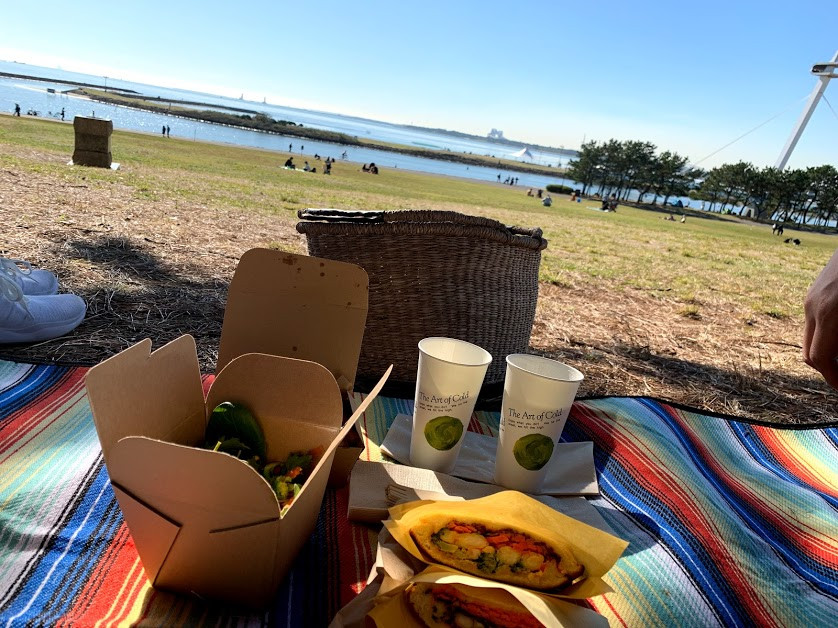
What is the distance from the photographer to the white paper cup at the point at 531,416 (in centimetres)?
117

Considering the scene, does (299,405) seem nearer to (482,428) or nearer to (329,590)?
(329,590)

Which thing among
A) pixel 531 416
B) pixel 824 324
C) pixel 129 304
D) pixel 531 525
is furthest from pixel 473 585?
pixel 129 304

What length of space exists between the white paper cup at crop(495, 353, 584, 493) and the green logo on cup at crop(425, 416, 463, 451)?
100 millimetres

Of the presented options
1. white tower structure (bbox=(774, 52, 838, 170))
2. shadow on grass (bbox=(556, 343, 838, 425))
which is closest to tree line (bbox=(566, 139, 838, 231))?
white tower structure (bbox=(774, 52, 838, 170))

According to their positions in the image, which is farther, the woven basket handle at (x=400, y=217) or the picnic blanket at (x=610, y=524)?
the woven basket handle at (x=400, y=217)

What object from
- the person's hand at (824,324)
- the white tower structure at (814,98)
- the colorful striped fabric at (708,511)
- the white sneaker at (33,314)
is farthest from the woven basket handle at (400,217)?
the white tower structure at (814,98)

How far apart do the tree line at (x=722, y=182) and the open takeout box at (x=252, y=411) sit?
57686mm

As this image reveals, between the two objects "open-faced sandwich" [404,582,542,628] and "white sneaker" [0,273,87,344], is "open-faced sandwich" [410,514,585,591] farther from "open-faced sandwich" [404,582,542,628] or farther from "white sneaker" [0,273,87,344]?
"white sneaker" [0,273,87,344]

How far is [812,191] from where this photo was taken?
52.2 metres

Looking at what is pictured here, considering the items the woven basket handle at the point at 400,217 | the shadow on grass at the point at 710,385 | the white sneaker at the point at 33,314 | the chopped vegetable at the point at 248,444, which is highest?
the woven basket handle at the point at 400,217

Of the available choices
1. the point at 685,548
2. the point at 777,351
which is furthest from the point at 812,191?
the point at 685,548

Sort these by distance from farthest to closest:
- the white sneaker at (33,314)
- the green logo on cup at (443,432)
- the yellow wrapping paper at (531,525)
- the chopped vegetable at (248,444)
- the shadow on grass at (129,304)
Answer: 1. the shadow on grass at (129,304)
2. the white sneaker at (33,314)
3. the green logo on cup at (443,432)
4. the chopped vegetable at (248,444)
5. the yellow wrapping paper at (531,525)

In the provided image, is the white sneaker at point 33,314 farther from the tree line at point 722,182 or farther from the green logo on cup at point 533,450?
the tree line at point 722,182

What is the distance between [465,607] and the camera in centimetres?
84
